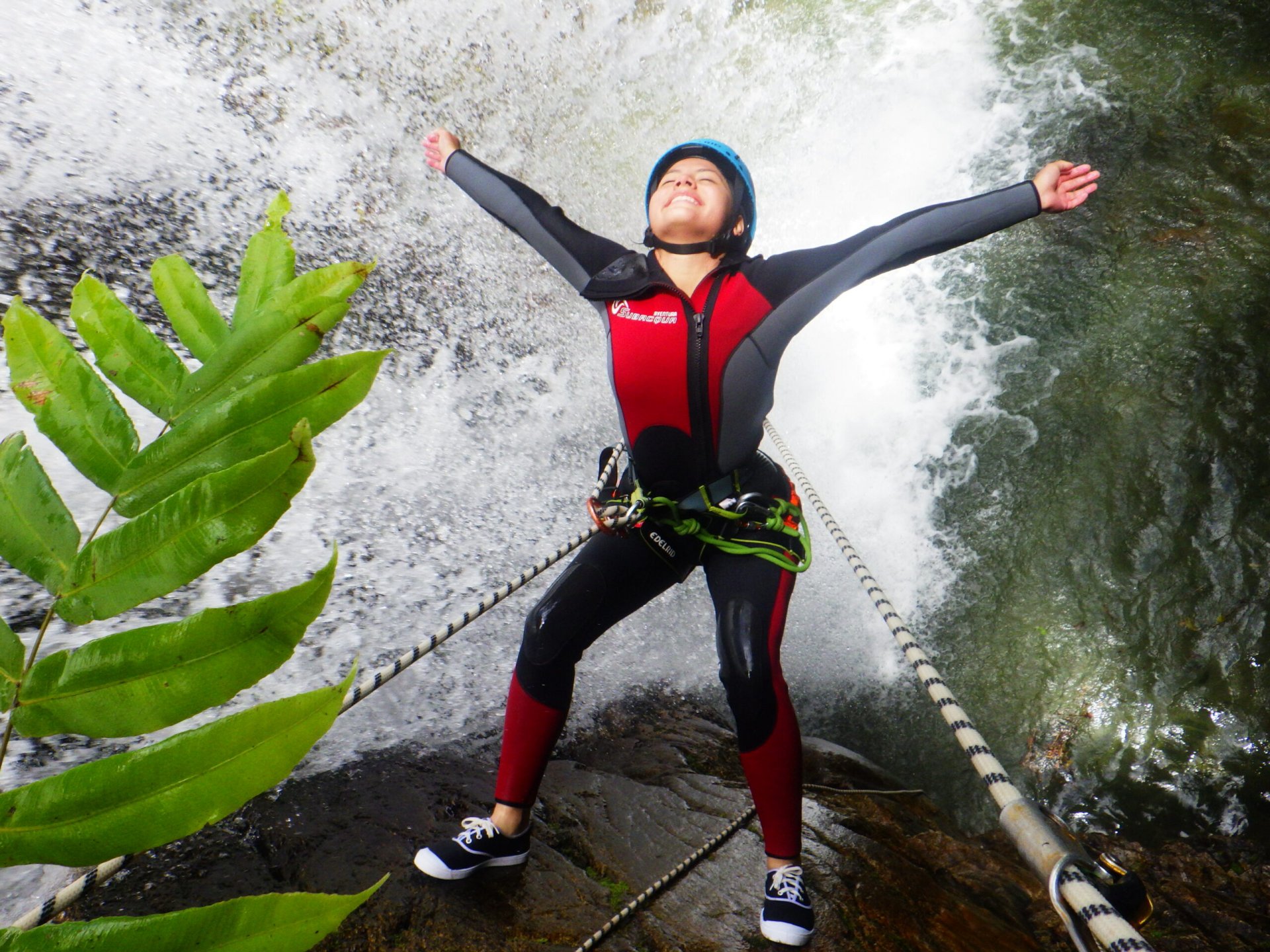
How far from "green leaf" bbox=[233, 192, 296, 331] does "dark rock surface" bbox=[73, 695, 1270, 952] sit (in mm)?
1834

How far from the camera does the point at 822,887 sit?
7.78 feet

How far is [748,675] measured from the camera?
6.94 ft

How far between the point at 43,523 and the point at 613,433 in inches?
194

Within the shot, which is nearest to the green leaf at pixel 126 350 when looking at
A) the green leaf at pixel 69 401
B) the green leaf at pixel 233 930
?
the green leaf at pixel 69 401

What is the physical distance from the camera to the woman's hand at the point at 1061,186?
2229 mm

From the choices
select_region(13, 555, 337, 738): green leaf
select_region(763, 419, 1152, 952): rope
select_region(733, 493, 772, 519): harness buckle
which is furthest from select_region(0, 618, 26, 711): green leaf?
select_region(733, 493, 772, 519): harness buckle

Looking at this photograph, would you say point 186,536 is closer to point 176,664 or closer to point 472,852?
point 176,664

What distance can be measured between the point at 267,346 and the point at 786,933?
2.11 meters

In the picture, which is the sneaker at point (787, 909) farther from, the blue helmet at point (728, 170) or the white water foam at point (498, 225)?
the blue helmet at point (728, 170)

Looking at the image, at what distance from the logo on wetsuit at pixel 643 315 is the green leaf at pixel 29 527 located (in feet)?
6.58

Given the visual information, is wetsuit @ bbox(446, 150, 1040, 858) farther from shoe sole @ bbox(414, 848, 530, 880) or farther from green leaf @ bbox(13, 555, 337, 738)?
green leaf @ bbox(13, 555, 337, 738)

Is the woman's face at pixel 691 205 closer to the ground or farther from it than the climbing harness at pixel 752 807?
farther from it

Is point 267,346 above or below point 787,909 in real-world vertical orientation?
above

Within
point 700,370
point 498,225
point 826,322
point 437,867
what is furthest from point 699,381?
point 826,322
